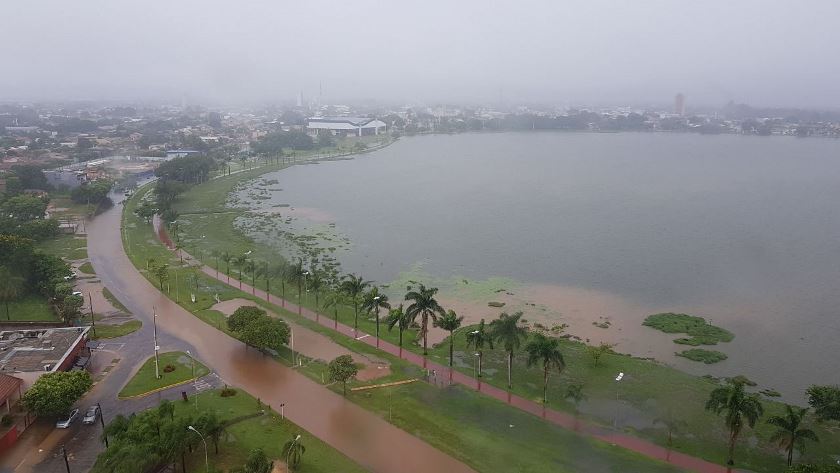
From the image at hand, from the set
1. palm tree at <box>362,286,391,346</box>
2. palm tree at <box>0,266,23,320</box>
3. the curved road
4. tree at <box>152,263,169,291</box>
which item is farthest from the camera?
tree at <box>152,263,169,291</box>

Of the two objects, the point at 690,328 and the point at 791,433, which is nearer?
the point at 791,433

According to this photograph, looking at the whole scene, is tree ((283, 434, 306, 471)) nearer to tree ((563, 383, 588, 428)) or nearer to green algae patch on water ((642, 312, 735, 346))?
tree ((563, 383, 588, 428))

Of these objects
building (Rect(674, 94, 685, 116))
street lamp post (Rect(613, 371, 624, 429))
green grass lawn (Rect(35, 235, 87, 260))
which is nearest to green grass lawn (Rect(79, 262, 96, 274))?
green grass lawn (Rect(35, 235, 87, 260))

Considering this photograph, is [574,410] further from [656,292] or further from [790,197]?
[790,197]

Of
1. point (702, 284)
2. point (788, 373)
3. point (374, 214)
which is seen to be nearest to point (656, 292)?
point (702, 284)

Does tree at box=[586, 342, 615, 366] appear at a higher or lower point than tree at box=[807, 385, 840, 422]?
lower

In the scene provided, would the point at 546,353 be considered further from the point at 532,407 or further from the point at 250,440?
the point at 250,440

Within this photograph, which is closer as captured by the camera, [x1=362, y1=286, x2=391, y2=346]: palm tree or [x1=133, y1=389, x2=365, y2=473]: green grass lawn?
[x1=133, y1=389, x2=365, y2=473]: green grass lawn

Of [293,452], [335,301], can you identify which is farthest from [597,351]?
[293,452]
